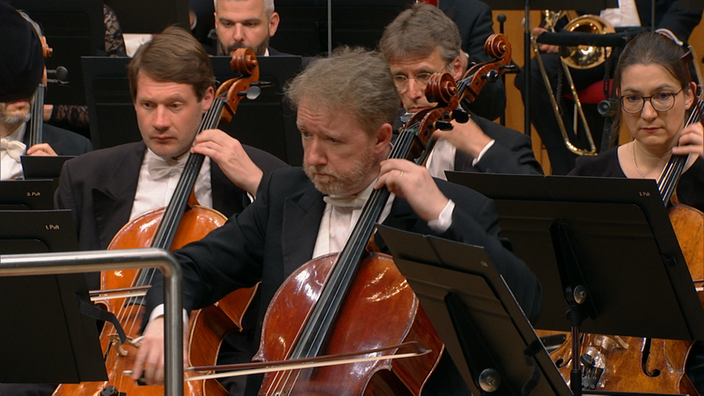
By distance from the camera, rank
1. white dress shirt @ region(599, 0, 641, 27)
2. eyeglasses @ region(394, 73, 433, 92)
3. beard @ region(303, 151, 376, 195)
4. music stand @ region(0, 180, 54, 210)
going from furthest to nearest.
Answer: white dress shirt @ region(599, 0, 641, 27) < eyeglasses @ region(394, 73, 433, 92) < music stand @ region(0, 180, 54, 210) < beard @ region(303, 151, 376, 195)

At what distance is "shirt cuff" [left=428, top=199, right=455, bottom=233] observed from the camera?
2.00 metres

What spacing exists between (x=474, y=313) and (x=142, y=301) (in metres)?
0.98

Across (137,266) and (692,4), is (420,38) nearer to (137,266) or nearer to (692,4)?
(692,4)

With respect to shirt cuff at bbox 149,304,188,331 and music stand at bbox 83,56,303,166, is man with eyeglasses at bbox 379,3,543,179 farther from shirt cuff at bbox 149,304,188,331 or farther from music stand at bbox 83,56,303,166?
shirt cuff at bbox 149,304,188,331

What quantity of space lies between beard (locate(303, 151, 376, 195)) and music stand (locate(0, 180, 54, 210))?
70 cm

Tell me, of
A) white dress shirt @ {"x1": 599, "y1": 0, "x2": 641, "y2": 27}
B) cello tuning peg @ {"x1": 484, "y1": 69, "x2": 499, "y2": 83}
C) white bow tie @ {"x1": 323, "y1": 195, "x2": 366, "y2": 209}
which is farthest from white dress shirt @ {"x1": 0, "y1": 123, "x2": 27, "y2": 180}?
white dress shirt @ {"x1": 599, "y1": 0, "x2": 641, "y2": 27}

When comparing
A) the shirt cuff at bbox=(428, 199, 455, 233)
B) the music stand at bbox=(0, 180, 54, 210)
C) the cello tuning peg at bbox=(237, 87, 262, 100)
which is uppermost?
the shirt cuff at bbox=(428, 199, 455, 233)

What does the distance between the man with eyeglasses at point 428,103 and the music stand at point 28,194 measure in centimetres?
108

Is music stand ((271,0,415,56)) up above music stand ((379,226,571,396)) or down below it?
below

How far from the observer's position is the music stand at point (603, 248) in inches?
79.9

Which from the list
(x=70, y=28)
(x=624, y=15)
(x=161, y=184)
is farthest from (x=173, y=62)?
(x=624, y=15)

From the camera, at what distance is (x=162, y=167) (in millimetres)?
2826

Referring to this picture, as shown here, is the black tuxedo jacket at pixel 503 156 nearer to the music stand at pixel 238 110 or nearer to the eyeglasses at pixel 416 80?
the eyeglasses at pixel 416 80

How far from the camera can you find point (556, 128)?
496cm
